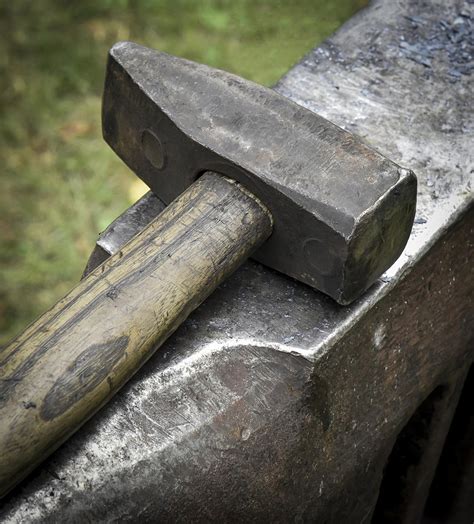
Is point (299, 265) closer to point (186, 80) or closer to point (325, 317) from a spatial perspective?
point (325, 317)

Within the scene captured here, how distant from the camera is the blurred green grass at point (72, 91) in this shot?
8.67ft

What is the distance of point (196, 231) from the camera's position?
1189 millimetres

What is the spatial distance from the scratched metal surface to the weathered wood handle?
53mm

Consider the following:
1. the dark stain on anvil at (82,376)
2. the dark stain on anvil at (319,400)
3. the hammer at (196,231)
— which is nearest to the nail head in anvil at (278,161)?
the hammer at (196,231)

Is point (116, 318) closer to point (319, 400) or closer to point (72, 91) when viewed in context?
point (319, 400)

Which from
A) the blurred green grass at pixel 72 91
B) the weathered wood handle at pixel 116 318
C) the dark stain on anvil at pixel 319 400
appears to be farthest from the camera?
the blurred green grass at pixel 72 91

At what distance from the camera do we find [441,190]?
53.9 inches

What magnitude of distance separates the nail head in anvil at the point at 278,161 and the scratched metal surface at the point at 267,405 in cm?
7

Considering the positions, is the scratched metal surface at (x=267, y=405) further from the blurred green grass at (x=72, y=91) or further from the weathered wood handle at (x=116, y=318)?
the blurred green grass at (x=72, y=91)

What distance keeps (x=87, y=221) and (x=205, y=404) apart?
1605mm

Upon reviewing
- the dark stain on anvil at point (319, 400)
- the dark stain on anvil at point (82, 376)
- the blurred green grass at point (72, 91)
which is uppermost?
the dark stain on anvil at point (82, 376)

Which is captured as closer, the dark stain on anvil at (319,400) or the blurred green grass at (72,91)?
the dark stain on anvil at (319,400)

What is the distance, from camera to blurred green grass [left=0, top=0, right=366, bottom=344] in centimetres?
264

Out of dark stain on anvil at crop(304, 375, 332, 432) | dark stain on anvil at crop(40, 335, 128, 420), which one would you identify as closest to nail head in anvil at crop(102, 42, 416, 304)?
dark stain on anvil at crop(304, 375, 332, 432)
